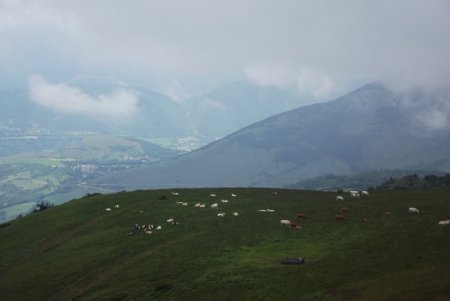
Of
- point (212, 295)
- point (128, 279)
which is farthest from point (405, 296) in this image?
point (128, 279)

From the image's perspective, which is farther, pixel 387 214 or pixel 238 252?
pixel 387 214

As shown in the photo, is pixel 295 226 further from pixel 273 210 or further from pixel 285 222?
pixel 273 210

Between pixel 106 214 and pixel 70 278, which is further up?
pixel 106 214

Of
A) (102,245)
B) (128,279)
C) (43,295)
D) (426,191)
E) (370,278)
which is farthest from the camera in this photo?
(426,191)

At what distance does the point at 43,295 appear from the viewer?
55.9 m

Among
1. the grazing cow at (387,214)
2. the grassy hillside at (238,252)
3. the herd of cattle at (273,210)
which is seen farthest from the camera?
the herd of cattle at (273,210)

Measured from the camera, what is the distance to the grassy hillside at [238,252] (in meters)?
41.4

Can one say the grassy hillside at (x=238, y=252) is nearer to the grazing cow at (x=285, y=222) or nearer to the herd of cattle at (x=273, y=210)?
the grazing cow at (x=285, y=222)

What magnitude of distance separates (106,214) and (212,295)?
48991 mm

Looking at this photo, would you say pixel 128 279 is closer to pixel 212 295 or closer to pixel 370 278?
pixel 212 295

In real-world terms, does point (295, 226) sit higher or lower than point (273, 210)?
lower

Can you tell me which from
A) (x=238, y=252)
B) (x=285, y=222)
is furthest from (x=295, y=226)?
(x=238, y=252)

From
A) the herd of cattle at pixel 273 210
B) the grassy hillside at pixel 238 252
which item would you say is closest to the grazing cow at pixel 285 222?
the herd of cattle at pixel 273 210

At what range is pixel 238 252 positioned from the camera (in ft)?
178
